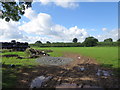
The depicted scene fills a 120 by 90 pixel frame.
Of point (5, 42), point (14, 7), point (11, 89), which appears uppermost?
point (14, 7)

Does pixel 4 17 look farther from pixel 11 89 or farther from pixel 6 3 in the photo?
pixel 11 89

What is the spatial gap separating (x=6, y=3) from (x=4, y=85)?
8593 millimetres

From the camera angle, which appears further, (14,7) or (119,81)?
(14,7)

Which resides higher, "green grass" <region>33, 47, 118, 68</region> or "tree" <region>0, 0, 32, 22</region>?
"tree" <region>0, 0, 32, 22</region>

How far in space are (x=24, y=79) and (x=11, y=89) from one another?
1.38 m

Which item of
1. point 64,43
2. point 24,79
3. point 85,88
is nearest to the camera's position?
point 85,88

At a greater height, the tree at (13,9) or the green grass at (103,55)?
the tree at (13,9)

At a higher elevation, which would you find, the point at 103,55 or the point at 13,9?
the point at 13,9

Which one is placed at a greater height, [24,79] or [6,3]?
[6,3]

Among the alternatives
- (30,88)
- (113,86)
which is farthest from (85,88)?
(30,88)

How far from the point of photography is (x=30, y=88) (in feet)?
19.4

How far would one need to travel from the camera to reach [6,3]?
39.0 ft

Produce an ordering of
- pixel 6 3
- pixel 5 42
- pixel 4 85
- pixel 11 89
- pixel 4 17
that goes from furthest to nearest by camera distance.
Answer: pixel 5 42, pixel 4 17, pixel 6 3, pixel 4 85, pixel 11 89

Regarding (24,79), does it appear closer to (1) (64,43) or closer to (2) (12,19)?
(2) (12,19)
